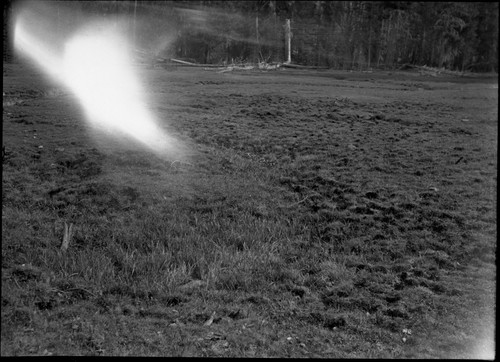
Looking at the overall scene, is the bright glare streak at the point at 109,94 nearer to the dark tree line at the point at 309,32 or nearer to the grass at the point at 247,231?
the grass at the point at 247,231

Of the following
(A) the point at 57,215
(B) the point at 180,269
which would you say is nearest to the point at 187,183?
(A) the point at 57,215

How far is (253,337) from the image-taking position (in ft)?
17.6

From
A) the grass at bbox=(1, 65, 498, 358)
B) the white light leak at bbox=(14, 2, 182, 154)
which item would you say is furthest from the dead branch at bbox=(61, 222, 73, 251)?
the white light leak at bbox=(14, 2, 182, 154)

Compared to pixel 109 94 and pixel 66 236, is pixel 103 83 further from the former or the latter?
pixel 66 236

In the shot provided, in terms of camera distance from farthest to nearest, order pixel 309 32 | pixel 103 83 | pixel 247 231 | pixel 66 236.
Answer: pixel 103 83 < pixel 247 231 < pixel 66 236 < pixel 309 32

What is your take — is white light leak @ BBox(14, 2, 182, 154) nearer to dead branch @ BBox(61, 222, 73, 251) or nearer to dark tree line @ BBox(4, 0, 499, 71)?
dark tree line @ BBox(4, 0, 499, 71)

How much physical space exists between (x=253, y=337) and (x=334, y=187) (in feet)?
23.0

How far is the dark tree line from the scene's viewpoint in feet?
22.2

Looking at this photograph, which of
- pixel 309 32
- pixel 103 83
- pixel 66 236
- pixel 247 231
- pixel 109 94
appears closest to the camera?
pixel 309 32

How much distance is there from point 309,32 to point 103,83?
41.4 feet

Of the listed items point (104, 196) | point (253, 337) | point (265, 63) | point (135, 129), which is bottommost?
point (253, 337)

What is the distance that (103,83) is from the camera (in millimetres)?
17719

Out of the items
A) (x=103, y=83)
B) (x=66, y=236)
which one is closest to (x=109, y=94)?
(x=103, y=83)

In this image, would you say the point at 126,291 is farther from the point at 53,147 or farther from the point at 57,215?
the point at 53,147
